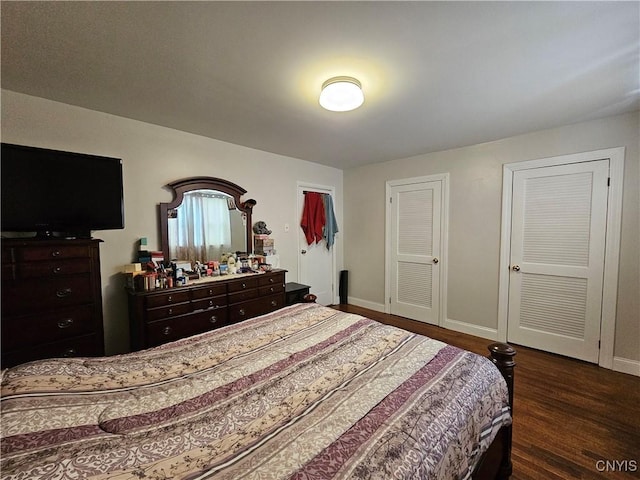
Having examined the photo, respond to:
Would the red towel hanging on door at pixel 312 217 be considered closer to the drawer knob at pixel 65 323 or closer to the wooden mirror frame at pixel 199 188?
the wooden mirror frame at pixel 199 188

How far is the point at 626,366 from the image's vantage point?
245cm

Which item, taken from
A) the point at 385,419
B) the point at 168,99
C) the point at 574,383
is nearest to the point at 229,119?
the point at 168,99

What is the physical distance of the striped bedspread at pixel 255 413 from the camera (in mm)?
728

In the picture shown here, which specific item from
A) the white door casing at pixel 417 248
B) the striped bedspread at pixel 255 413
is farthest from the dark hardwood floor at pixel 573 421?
the white door casing at pixel 417 248

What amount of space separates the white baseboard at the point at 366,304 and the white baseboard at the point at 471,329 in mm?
1008

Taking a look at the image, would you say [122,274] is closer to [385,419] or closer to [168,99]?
[168,99]

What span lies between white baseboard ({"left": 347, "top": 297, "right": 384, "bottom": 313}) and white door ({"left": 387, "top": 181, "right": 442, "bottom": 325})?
0.70 ft

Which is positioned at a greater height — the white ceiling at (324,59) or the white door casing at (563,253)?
the white ceiling at (324,59)

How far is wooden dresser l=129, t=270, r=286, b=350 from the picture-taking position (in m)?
2.19

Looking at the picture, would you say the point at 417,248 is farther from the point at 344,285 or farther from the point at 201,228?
the point at 201,228

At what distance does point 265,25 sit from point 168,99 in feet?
3.86

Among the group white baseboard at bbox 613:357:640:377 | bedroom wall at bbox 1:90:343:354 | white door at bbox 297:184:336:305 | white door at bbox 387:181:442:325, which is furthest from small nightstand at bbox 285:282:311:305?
white baseboard at bbox 613:357:640:377

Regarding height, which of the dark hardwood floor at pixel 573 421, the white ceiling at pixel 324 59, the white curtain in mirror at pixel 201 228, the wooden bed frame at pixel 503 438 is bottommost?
the dark hardwood floor at pixel 573 421

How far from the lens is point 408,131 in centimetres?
278
